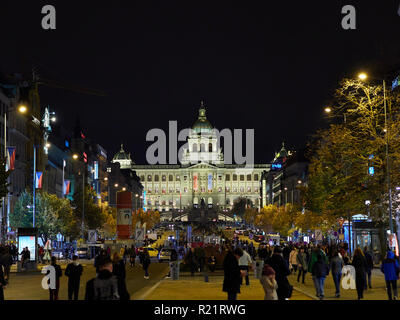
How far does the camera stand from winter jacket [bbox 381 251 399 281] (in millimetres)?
22062

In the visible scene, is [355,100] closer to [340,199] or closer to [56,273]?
[340,199]

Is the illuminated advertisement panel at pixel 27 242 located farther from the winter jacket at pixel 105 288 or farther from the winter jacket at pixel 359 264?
the winter jacket at pixel 105 288

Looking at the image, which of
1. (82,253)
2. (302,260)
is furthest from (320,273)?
(82,253)

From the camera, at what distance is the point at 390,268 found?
72.6 feet

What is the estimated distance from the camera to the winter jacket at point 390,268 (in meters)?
22.1

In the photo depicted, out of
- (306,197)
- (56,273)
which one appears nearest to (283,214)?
(306,197)

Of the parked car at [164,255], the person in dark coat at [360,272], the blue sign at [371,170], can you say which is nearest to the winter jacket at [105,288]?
the person in dark coat at [360,272]

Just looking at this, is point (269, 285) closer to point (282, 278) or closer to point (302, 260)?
point (282, 278)

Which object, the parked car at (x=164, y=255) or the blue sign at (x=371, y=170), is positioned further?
the parked car at (x=164, y=255)

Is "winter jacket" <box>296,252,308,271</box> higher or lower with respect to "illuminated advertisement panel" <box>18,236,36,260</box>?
lower

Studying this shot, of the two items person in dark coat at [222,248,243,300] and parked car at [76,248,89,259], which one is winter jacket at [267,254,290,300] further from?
parked car at [76,248,89,259]

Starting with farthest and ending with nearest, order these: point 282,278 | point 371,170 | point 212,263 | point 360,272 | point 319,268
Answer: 1. point 371,170
2. point 212,263
3. point 319,268
4. point 360,272
5. point 282,278

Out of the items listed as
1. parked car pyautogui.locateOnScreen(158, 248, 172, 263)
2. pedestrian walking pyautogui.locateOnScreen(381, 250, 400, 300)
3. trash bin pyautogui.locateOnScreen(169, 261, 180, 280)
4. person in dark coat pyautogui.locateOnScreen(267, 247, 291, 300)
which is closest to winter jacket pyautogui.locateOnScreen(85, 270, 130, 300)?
person in dark coat pyautogui.locateOnScreen(267, 247, 291, 300)

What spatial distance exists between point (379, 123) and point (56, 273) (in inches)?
972
